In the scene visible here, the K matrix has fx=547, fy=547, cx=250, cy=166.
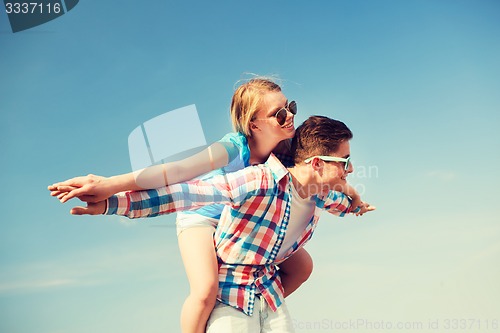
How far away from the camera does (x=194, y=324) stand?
3.17 metres

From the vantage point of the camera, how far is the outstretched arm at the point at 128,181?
2373 millimetres

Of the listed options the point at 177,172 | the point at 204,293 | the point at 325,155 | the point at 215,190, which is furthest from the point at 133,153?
the point at 325,155

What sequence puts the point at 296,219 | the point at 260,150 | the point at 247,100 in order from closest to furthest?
the point at 296,219
the point at 260,150
the point at 247,100

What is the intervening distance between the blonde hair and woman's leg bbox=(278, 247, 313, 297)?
2.97 ft

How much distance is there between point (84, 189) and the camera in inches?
93.3

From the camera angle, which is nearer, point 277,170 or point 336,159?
point 277,170

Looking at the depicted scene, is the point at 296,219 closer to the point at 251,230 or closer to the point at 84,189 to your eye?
the point at 251,230

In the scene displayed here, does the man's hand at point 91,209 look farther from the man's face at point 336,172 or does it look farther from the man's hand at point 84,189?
the man's face at point 336,172

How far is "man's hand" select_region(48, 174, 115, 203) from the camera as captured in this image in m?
2.36

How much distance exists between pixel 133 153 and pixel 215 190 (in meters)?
0.67

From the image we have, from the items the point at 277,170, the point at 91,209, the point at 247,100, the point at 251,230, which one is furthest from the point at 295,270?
the point at 91,209

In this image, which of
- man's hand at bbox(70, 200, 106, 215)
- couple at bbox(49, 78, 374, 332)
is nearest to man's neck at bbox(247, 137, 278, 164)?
couple at bbox(49, 78, 374, 332)

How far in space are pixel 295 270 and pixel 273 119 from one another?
3.41 feet

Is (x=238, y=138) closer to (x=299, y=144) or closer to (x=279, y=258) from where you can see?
(x=299, y=144)
